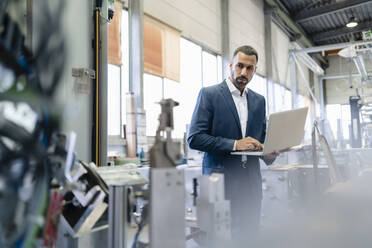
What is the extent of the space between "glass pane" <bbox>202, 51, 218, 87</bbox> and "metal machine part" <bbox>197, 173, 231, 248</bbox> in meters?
4.61

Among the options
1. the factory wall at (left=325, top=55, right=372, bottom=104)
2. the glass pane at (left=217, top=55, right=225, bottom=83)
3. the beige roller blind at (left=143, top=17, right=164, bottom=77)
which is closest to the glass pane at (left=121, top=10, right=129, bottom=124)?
the beige roller blind at (left=143, top=17, right=164, bottom=77)

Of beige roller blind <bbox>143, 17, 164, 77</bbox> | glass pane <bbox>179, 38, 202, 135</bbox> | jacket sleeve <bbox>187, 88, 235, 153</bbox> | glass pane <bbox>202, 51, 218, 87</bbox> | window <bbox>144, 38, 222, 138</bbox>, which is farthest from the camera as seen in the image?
glass pane <bbox>202, 51, 218, 87</bbox>

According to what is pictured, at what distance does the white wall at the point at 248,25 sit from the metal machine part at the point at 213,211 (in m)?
5.33

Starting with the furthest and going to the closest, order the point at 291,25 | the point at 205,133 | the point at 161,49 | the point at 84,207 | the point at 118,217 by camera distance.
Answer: the point at 291,25 < the point at 161,49 < the point at 205,133 < the point at 84,207 < the point at 118,217

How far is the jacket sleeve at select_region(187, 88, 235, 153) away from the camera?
1.39 meters

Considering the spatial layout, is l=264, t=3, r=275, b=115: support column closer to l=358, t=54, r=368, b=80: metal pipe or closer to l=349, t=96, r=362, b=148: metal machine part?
l=349, t=96, r=362, b=148: metal machine part

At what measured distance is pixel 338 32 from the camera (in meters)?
9.27

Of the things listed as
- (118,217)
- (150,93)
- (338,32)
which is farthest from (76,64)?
(338,32)

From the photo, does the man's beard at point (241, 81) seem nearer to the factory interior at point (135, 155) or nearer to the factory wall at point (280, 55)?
the factory interior at point (135, 155)

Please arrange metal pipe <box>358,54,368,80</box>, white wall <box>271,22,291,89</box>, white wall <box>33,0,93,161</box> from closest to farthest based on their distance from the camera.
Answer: white wall <box>33,0,93,161</box> → metal pipe <box>358,54,368,80</box> → white wall <box>271,22,291,89</box>

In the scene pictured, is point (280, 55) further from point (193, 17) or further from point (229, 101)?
point (229, 101)

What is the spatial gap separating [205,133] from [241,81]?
0.28m

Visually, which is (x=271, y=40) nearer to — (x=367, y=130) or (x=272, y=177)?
(x=367, y=130)

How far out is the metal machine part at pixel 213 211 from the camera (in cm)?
58
